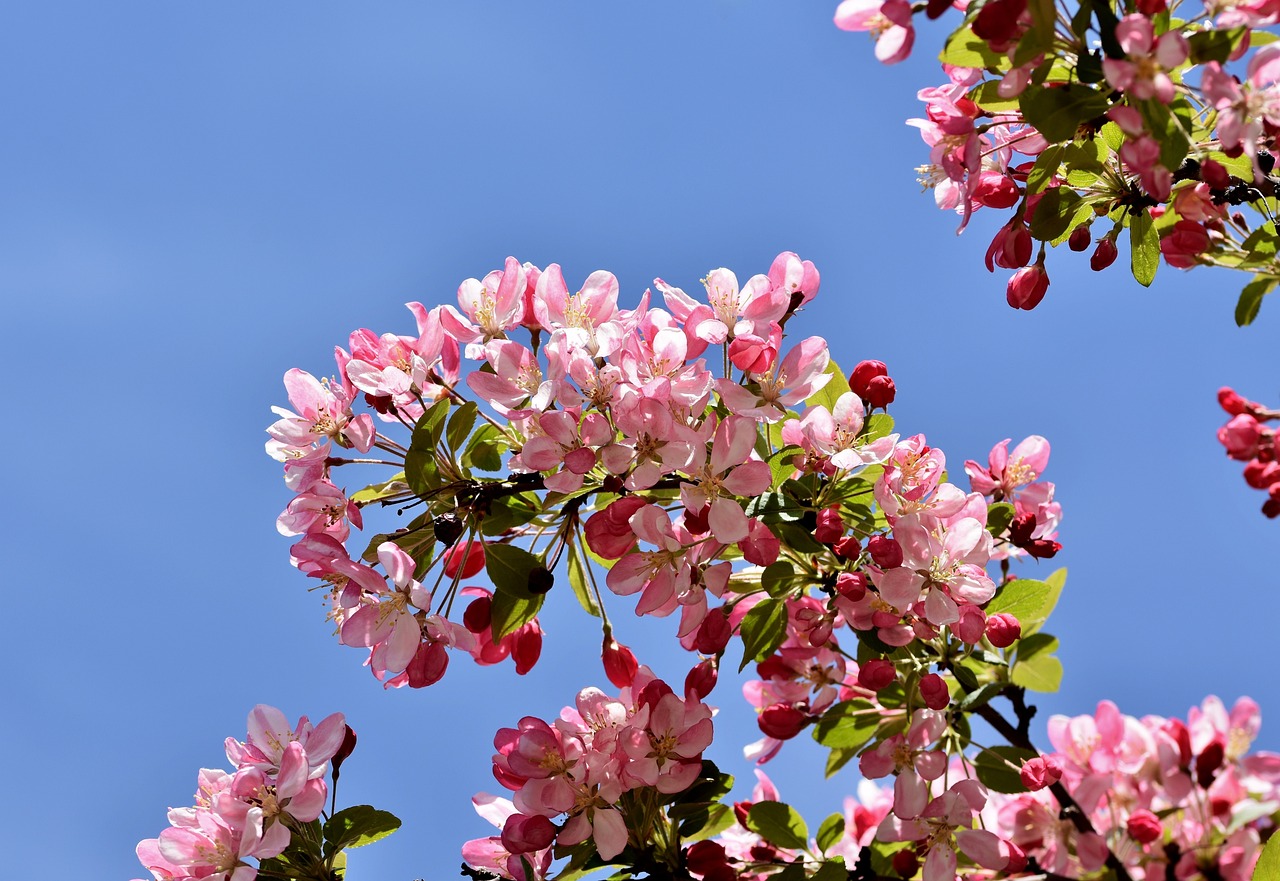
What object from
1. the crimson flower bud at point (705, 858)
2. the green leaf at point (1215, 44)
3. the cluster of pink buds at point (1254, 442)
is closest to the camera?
the green leaf at point (1215, 44)

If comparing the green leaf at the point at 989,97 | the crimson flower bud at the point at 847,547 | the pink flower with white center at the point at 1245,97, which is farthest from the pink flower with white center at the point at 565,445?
the pink flower with white center at the point at 1245,97

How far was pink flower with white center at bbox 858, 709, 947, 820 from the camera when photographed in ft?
8.30

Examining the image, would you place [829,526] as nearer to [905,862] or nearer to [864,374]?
[864,374]

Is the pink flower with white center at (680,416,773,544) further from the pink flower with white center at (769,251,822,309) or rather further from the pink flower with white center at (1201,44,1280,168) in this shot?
the pink flower with white center at (1201,44,1280,168)

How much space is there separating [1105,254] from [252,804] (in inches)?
88.7

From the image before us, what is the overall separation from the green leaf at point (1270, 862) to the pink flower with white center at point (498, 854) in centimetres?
159

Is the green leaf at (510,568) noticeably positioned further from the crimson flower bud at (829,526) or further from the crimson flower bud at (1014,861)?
the crimson flower bud at (1014,861)

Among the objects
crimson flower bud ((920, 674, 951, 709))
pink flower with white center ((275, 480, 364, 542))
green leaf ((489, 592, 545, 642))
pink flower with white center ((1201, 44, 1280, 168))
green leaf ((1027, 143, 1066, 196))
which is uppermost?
green leaf ((1027, 143, 1066, 196))

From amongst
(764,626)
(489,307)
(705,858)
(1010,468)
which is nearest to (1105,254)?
(1010,468)

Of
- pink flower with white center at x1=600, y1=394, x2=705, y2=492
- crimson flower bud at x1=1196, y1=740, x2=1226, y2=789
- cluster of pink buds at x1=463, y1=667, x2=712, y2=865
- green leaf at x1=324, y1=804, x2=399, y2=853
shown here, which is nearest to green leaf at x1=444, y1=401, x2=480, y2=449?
pink flower with white center at x1=600, y1=394, x2=705, y2=492

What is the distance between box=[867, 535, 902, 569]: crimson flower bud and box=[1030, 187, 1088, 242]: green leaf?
2.44 feet

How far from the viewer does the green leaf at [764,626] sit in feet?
8.28

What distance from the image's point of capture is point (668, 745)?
7.97 feet

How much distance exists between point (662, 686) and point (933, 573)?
2.12 feet
